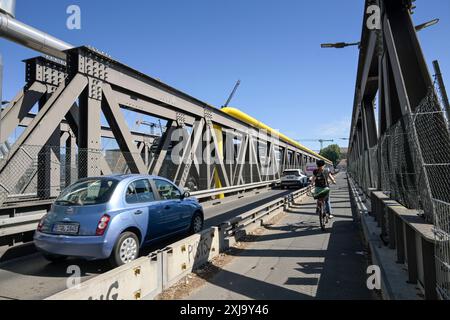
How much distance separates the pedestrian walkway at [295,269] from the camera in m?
4.78

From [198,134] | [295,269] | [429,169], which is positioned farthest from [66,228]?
[198,134]

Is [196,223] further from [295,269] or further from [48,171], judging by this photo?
[48,171]

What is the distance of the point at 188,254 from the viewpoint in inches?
223

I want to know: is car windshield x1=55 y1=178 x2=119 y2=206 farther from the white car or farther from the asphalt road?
the white car

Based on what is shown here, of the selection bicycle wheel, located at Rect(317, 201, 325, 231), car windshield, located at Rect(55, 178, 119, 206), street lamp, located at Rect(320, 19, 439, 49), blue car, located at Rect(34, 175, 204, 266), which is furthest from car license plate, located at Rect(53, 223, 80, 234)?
street lamp, located at Rect(320, 19, 439, 49)

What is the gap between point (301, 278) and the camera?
5.42 m

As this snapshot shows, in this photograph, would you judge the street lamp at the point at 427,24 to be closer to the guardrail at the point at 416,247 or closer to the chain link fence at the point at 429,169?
the chain link fence at the point at 429,169

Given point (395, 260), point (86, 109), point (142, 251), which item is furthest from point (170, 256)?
point (86, 109)

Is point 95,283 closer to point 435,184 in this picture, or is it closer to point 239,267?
point 239,267

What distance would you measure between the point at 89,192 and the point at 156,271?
215 cm

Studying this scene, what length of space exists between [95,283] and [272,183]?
88.3 feet

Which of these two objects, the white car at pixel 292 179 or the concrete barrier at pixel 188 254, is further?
the white car at pixel 292 179

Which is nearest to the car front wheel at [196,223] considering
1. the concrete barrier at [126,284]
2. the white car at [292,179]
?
the concrete barrier at [126,284]

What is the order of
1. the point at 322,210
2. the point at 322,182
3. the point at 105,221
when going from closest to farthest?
the point at 105,221
the point at 322,210
the point at 322,182
